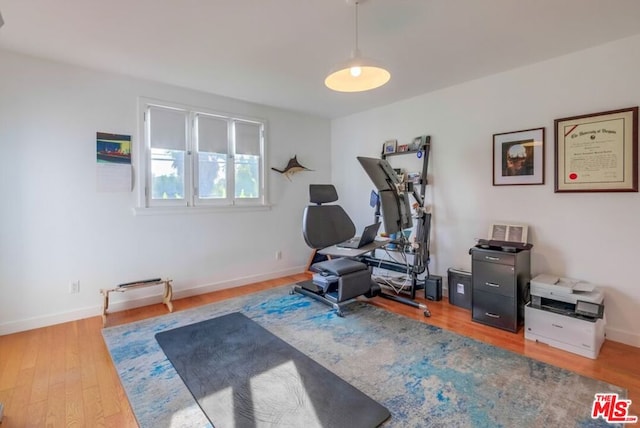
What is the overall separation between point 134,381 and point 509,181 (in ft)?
11.8

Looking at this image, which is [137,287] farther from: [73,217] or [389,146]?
[389,146]

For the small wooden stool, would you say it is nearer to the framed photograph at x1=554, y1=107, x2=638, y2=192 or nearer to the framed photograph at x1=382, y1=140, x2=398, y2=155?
the framed photograph at x1=382, y1=140, x2=398, y2=155

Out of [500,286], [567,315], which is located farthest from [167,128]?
[567,315]

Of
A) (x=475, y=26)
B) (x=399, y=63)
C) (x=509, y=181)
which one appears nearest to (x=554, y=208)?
(x=509, y=181)

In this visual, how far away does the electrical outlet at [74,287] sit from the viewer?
9.89 feet

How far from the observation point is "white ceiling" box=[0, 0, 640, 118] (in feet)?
6.67

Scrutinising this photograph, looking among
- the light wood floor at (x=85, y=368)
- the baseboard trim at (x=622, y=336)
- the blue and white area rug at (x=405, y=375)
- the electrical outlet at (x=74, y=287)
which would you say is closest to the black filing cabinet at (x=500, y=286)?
the light wood floor at (x=85, y=368)

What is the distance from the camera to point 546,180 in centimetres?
289

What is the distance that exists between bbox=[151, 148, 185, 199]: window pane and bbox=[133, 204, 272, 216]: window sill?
15 centimetres

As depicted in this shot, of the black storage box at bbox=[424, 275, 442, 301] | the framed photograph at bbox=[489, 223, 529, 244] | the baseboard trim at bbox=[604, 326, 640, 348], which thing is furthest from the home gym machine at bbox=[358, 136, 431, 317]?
the baseboard trim at bbox=[604, 326, 640, 348]

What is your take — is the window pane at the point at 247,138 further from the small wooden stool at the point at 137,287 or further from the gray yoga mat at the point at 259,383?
the gray yoga mat at the point at 259,383

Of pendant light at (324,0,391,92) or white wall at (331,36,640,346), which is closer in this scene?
pendant light at (324,0,391,92)

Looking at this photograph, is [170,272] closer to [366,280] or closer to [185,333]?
[185,333]

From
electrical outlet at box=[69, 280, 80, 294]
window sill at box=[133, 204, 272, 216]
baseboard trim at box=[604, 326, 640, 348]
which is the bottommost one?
baseboard trim at box=[604, 326, 640, 348]
